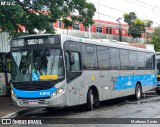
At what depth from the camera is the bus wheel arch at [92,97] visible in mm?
14282

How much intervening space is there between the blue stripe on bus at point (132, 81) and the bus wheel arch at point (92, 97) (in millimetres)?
2175

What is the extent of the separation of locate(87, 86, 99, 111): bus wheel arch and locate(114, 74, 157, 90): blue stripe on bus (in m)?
2.17

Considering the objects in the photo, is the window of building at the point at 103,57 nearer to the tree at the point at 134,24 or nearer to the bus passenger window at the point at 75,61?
the bus passenger window at the point at 75,61

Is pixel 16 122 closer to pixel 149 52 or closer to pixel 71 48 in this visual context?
pixel 71 48

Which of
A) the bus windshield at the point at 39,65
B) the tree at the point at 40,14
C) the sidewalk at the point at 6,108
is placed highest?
the tree at the point at 40,14

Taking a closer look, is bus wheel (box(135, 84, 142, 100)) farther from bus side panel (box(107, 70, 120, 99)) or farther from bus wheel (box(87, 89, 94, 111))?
bus wheel (box(87, 89, 94, 111))

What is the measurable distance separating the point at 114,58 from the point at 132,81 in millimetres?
2725

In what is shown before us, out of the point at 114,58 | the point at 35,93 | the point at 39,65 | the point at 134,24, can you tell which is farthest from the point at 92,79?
the point at 134,24

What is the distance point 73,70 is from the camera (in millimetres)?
13305

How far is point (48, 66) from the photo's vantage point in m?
12.6

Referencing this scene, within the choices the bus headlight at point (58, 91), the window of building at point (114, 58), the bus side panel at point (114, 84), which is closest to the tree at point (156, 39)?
the window of building at point (114, 58)

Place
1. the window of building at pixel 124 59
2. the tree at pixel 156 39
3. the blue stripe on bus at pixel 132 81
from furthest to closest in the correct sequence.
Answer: the tree at pixel 156 39 < the window of building at pixel 124 59 < the blue stripe on bus at pixel 132 81

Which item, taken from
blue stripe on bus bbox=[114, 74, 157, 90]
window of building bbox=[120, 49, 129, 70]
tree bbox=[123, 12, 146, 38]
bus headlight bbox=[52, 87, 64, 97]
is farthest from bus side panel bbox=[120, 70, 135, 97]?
tree bbox=[123, 12, 146, 38]

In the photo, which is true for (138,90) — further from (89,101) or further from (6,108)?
(6,108)
